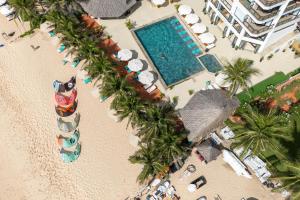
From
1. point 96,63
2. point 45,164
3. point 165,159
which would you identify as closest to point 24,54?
point 96,63

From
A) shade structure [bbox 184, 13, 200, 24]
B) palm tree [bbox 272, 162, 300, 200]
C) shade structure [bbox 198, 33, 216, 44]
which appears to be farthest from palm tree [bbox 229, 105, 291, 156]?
shade structure [bbox 184, 13, 200, 24]

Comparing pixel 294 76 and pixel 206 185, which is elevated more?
pixel 294 76

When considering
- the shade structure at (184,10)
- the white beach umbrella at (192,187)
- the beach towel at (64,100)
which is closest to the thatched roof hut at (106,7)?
the shade structure at (184,10)

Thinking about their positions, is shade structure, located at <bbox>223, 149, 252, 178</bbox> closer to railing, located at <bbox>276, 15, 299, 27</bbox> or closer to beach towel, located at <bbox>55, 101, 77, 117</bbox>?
railing, located at <bbox>276, 15, 299, 27</bbox>

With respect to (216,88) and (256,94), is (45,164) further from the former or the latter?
(256,94)

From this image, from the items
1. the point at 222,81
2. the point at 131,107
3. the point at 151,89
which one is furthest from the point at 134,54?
the point at 222,81

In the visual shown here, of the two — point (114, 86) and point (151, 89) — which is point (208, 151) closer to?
point (151, 89)
